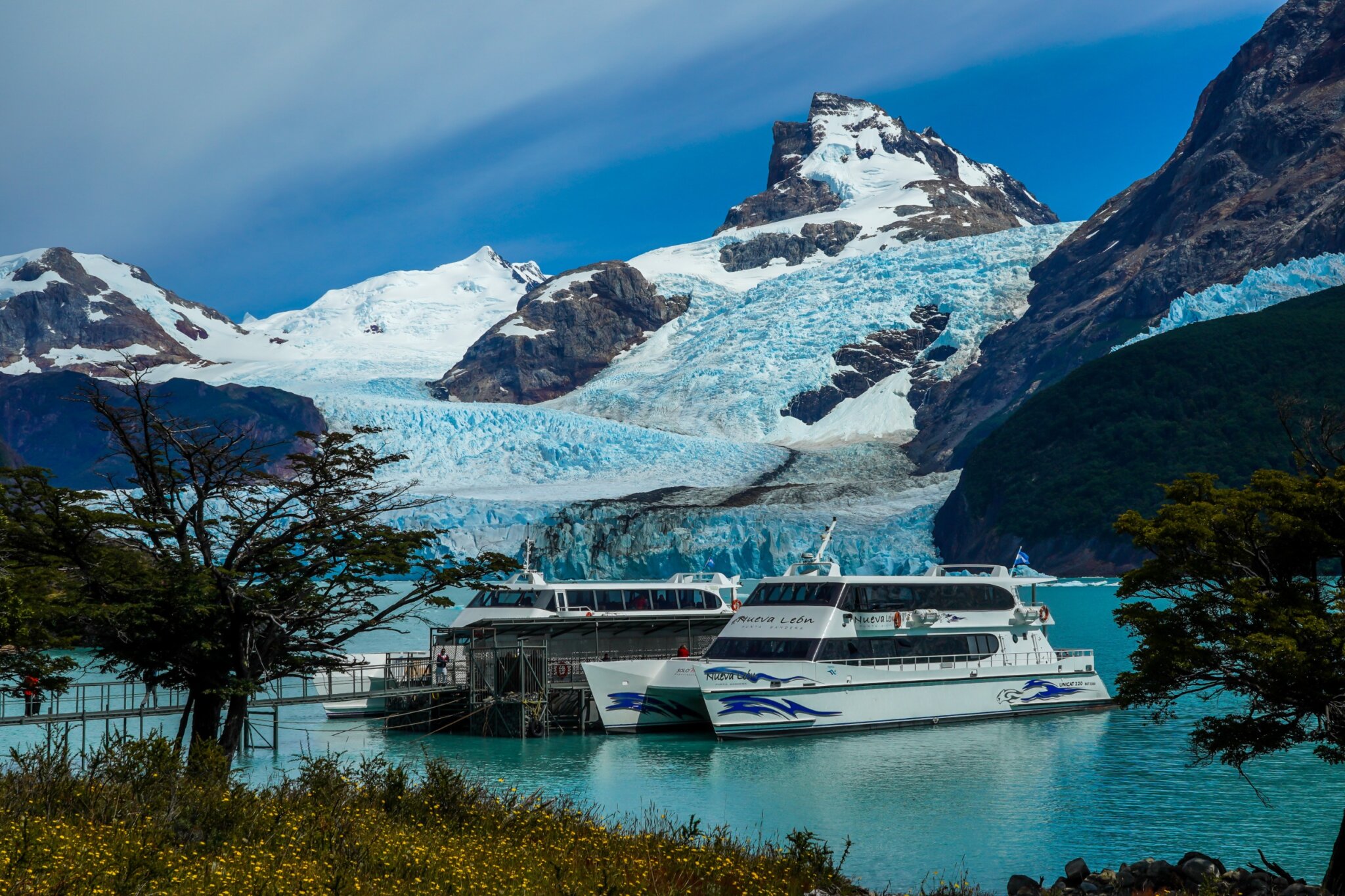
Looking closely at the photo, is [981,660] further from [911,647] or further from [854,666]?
[854,666]

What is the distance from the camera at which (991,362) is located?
654 feet

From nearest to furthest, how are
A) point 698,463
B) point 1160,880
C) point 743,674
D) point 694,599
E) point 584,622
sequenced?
1. point 1160,880
2. point 743,674
3. point 584,622
4. point 694,599
5. point 698,463

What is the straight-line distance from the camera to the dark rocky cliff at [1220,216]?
6437 inches

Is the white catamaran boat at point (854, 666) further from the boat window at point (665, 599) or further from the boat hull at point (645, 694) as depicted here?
the boat window at point (665, 599)

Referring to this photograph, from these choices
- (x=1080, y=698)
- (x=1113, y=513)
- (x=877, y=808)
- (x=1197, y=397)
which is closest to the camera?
(x=877, y=808)

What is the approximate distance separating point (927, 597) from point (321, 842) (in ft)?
102

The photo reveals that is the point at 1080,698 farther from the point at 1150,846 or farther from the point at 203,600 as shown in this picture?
the point at 203,600

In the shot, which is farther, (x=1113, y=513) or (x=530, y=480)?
(x=530, y=480)

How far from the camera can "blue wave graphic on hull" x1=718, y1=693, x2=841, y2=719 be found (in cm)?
3762

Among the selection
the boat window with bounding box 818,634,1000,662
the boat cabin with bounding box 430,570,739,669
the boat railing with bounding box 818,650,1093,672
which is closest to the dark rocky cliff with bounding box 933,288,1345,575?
the boat railing with bounding box 818,650,1093,672

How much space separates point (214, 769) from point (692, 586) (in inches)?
1334

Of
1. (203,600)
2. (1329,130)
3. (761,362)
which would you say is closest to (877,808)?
(203,600)

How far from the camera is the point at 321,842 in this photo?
13.9 meters

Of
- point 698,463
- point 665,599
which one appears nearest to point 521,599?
point 665,599
